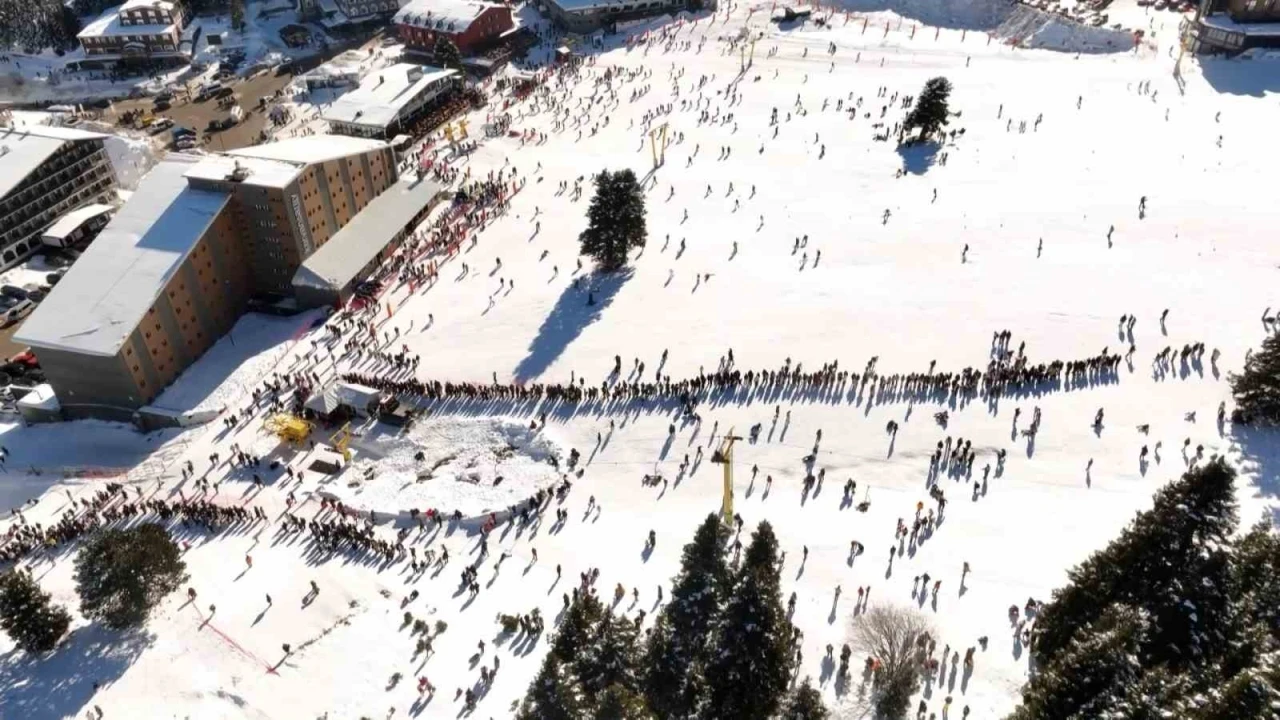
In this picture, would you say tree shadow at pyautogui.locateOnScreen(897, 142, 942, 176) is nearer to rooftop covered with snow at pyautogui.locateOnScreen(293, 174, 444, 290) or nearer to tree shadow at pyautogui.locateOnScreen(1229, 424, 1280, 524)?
tree shadow at pyautogui.locateOnScreen(1229, 424, 1280, 524)

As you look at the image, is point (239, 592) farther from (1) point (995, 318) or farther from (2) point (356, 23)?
(2) point (356, 23)

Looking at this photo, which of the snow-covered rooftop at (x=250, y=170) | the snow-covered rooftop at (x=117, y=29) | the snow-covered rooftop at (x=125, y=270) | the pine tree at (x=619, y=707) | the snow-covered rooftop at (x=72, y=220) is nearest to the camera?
the pine tree at (x=619, y=707)

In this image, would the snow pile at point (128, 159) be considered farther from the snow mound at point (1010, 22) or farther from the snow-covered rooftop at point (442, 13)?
the snow mound at point (1010, 22)

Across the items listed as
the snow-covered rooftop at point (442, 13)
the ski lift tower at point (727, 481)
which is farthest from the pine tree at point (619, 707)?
the snow-covered rooftop at point (442, 13)

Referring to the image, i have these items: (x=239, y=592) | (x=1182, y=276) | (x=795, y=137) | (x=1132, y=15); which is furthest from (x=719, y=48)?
(x=239, y=592)

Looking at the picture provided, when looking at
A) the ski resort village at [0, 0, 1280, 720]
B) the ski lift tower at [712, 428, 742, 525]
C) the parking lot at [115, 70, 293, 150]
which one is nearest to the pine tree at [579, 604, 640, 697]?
A: the ski resort village at [0, 0, 1280, 720]
